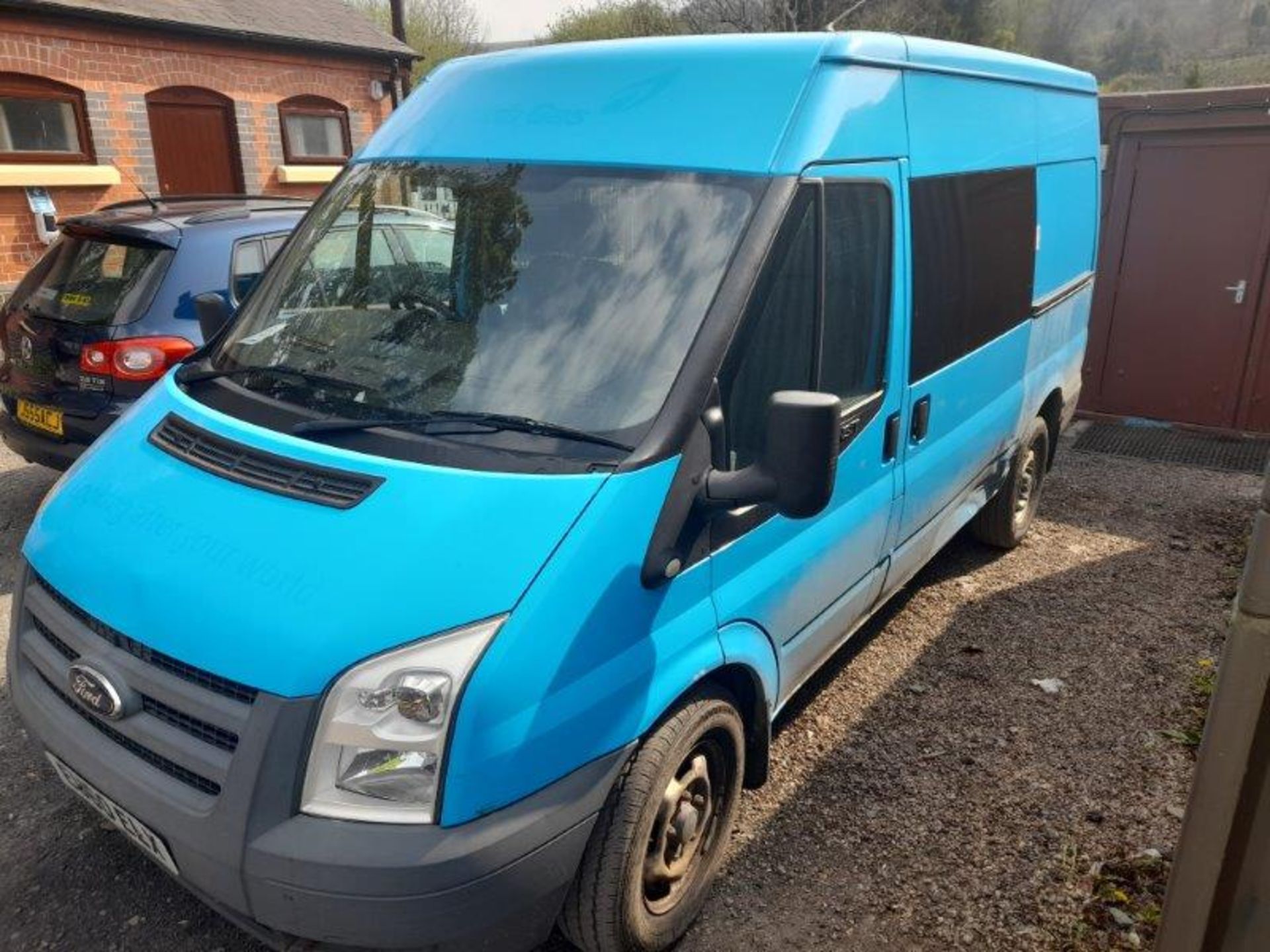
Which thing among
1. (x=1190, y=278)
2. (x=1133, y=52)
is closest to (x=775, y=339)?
(x=1190, y=278)

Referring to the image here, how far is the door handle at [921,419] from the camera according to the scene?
140 inches

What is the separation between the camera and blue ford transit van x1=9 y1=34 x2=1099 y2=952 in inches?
80.0

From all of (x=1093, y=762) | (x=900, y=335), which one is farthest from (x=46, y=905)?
(x=1093, y=762)

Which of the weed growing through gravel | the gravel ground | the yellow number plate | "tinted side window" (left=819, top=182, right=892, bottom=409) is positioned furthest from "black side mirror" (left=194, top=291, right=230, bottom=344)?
the weed growing through gravel

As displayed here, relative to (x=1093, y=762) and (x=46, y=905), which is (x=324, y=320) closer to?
(x=46, y=905)

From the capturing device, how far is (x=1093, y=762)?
358cm

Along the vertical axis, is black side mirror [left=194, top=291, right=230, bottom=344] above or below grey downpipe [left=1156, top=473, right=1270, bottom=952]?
above

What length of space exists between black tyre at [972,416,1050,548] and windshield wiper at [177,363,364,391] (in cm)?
369

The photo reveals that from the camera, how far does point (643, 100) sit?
286 centimetres

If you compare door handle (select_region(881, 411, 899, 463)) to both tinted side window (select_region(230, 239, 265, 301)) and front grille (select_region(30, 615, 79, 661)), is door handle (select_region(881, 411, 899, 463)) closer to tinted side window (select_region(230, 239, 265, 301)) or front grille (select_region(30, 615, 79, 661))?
front grille (select_region(30, 615, 79, 661))

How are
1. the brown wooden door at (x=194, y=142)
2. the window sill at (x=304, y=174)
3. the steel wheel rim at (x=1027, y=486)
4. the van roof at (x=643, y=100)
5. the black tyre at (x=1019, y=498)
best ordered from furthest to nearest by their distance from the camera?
the window sill at (x=304, y=174)
the brown wooden door at (x=194, y=142)
the steel wheel rim at (x=1027, y=486)
the black tyre at (x=1019, y=498)
the van roof at (x=643, y=100)

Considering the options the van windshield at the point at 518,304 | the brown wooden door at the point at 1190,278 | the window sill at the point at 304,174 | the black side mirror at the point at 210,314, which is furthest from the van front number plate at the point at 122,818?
the window sill at the point at 304,174

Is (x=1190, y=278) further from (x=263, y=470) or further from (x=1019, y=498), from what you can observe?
(x=263, y=470)

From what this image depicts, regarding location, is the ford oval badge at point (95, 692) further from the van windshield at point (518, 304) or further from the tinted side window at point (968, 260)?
the tinted side window at point (968, 260)
